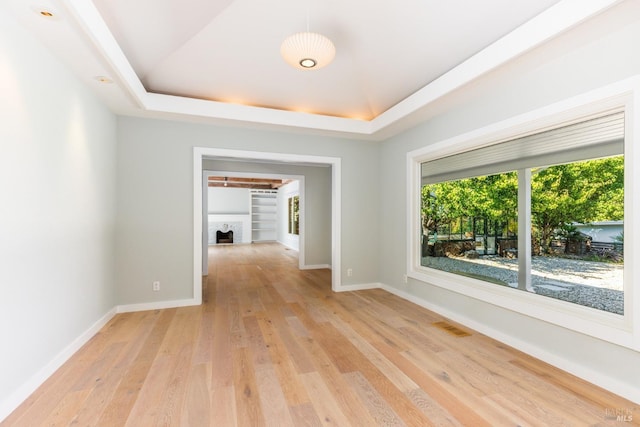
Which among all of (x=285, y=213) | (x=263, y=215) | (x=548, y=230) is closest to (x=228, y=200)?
(x=263, y=215)

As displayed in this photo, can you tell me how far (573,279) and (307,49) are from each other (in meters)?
2.83

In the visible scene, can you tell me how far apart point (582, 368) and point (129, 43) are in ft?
14.7

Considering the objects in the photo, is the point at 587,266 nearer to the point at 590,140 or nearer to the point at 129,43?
the point at 590,140

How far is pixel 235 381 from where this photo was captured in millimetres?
2010

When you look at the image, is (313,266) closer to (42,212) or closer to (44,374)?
(44,374)

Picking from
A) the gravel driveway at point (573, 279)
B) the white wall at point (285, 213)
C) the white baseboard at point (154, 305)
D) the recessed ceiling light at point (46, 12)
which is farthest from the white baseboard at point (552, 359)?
the white wall at point (285, 213)

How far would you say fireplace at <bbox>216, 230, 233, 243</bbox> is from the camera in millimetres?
11430

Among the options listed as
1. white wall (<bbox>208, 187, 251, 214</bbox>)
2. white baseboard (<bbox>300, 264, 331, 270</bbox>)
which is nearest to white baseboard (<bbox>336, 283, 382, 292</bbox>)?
white baseboard (<bbox>300, 264, 331, 270</bbox>)

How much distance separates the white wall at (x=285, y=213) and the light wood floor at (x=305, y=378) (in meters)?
6.91

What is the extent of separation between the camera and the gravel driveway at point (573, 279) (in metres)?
2.06

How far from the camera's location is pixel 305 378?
6.73 feet

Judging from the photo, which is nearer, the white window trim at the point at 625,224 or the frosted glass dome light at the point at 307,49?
the white window trim at the point at 625,224

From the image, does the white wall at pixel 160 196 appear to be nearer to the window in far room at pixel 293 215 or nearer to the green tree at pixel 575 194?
the green tree at pixel 575 194

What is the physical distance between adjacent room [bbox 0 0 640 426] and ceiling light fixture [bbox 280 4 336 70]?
0.03m
